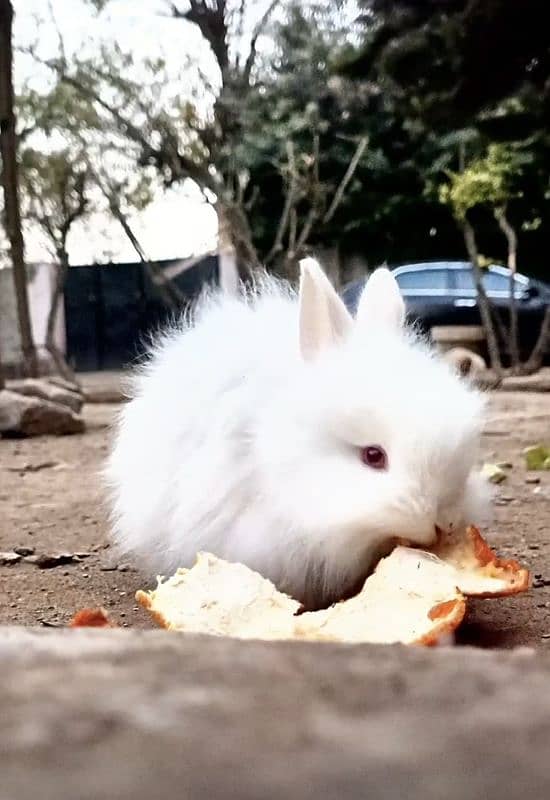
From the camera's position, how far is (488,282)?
5617mm

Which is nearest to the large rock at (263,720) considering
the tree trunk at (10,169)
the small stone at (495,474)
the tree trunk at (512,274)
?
the small stone at (495,474)

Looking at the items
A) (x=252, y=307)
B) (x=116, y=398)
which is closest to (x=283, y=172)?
(x=116, y=398)

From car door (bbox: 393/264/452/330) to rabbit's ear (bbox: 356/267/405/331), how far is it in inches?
109

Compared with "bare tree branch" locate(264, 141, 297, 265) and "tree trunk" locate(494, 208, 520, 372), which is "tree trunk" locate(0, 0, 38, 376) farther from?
"tree trunk" locate(494, 208, 520, 372)

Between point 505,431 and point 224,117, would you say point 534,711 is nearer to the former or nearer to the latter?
point 505,431

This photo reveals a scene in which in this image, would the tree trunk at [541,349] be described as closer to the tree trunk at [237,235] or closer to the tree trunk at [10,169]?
the tree trunk at [237,235]

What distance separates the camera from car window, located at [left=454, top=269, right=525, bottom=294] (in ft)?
17.8

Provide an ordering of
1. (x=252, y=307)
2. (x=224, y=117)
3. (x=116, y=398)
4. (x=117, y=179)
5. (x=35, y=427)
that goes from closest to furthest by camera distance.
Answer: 1. (x=252, y=307)
2. (x=35, y=427)
3. (x=224, y=117)
4. (x=117, y=179)
5. (x=116, y=398)

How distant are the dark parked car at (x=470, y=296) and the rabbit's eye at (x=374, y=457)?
3577 millimetres

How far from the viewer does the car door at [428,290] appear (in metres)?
4.44

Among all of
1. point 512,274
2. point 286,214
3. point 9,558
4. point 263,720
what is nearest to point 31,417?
point 286,214

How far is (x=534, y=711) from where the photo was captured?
0.76ft

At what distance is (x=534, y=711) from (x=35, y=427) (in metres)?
3.68

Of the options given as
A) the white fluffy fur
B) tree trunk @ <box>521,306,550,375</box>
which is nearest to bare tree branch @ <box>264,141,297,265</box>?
tree trunk @ <box>521,306,550,375</box>
